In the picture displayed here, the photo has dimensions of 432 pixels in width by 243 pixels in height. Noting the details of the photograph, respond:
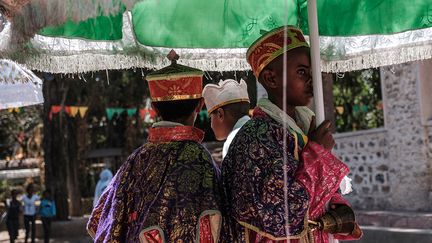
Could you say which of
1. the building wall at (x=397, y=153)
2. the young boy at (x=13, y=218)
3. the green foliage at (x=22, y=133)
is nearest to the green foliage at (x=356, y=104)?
the building wall at (x=397, y=153)

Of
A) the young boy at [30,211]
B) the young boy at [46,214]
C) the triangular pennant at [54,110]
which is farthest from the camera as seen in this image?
the triangular pennant at [54,110]

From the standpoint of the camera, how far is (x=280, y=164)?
2.77 m

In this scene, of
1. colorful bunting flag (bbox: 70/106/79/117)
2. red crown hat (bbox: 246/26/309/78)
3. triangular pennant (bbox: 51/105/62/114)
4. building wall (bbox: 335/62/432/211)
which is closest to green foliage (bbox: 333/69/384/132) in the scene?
building wall (bbox: 335/62/432/211)

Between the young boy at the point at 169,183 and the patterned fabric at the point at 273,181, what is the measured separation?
14 centimetres

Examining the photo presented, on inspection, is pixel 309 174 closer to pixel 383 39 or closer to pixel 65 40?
pixel 383 39

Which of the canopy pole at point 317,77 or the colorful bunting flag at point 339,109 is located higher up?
the colorful bunting flag at point 339,109

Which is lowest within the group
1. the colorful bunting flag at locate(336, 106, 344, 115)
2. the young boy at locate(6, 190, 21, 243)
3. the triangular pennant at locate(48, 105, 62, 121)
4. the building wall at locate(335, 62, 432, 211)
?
the young boy at locate(6, 190, 21, 243)

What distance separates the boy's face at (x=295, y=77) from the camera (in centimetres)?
298

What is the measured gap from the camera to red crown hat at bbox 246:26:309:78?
2.99 metres

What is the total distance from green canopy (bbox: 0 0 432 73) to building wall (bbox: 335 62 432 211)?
8.35 meters

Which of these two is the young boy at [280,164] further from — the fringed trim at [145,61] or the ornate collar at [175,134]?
the fringed trim at [145,61]

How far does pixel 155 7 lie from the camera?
406 cm

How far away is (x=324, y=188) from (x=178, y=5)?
5.51 ft

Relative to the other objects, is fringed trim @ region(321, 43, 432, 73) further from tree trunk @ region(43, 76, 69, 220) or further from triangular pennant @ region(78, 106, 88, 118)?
triangular pennant @ region(78, 106, 88, 118)
